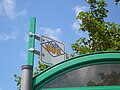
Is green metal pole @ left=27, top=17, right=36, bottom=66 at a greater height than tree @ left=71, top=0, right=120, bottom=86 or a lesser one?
lesser

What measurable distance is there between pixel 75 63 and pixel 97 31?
8501mm

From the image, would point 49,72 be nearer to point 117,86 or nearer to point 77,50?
point 117,86

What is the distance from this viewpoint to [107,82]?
2.92 meters

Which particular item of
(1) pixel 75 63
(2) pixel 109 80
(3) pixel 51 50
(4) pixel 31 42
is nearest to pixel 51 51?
(3) pixel 51 50

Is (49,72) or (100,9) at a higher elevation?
(100,9)

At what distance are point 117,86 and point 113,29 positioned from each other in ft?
29.7

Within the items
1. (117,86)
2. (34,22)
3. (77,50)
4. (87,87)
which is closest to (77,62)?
(87,87)

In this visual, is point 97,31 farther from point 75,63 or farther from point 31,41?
point 75,63

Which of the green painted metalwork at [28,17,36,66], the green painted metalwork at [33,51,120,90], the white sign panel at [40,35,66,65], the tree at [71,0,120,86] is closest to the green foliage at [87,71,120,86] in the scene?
the green painted metalwork at [33,51,120,90]

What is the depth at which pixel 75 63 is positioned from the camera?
9.95 ft

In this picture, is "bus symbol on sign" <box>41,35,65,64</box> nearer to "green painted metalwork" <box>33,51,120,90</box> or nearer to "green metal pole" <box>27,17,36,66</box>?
"green metal pole" <box>27,17,36,66</box>

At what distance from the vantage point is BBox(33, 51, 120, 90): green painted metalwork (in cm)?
296

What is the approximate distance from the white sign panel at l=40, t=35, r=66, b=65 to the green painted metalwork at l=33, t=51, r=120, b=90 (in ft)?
11.6

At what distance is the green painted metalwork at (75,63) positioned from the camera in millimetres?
2965
